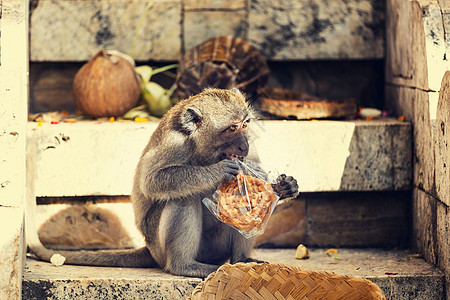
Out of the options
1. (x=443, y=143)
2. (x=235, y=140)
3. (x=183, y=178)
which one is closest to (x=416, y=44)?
(x=443, y=143)

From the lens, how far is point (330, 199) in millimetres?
6055

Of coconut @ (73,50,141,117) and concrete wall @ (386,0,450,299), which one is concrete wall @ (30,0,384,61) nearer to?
coconut @ (73,50,141,117)

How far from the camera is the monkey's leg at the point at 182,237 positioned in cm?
475

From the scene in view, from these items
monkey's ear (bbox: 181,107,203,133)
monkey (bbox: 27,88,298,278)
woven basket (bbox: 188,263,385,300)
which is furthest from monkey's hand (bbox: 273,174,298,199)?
monkey's ear (bbox: 181,107,203,133)

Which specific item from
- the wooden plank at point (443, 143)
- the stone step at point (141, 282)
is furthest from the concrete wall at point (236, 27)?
the stone step at point (141, 282)

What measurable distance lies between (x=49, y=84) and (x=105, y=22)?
0.98 m

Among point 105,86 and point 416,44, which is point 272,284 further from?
A: point 105,86

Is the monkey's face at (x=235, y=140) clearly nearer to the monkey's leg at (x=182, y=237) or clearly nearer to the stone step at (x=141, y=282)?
the monkey's leg at (x=182, y=237)

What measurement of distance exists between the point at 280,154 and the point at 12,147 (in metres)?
2.31

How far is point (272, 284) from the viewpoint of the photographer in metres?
4.35

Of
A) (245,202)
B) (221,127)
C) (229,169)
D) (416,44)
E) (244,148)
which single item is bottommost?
(245,202)

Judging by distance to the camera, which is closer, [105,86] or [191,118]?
[191,118]

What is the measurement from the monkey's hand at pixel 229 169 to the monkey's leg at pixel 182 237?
0.45m

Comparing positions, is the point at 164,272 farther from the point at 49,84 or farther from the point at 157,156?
the point at 49,84
